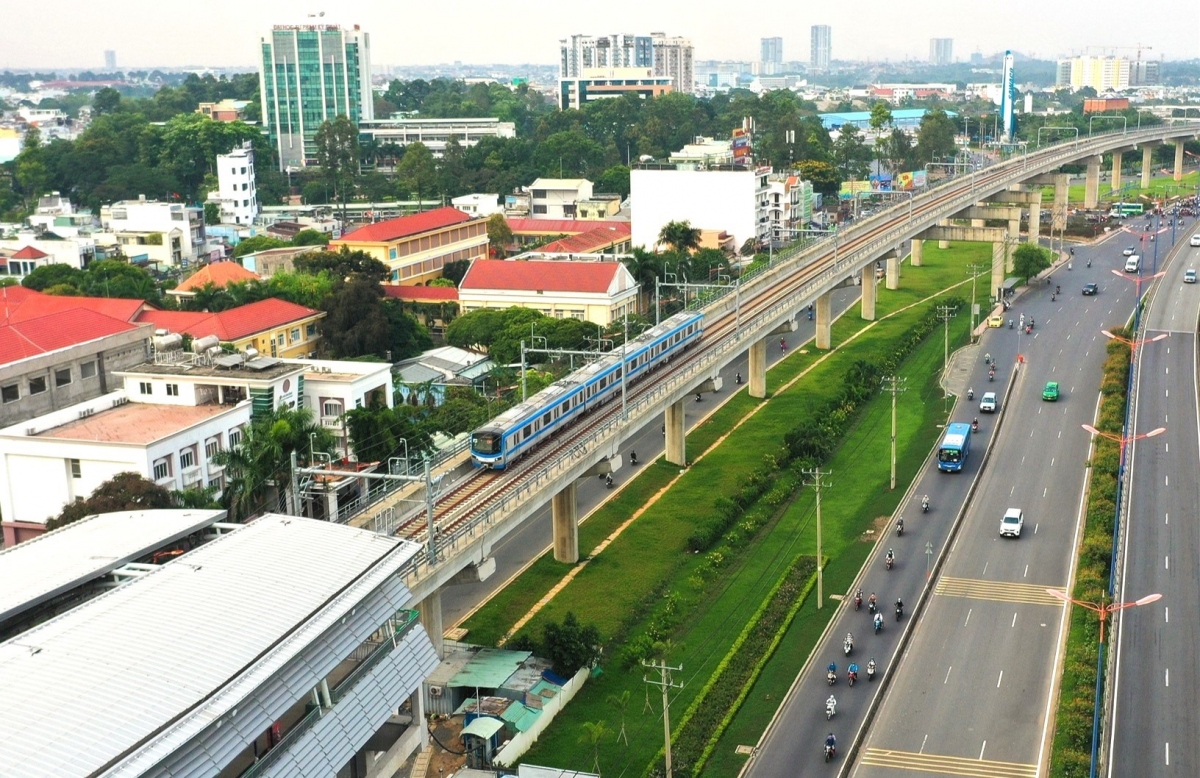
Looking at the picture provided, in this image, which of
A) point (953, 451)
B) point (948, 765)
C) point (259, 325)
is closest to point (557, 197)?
point (259, 325)

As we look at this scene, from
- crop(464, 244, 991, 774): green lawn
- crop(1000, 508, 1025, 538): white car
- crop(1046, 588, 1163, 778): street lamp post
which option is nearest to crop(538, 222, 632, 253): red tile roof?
crop(464, 244, 991, 774): green lawn

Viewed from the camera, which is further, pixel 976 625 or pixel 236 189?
pixel 236 189

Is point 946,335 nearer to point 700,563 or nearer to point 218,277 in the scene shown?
point 700,563

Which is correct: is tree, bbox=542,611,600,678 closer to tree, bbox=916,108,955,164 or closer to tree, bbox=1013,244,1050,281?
tree, bbox=1013,244,1050,281

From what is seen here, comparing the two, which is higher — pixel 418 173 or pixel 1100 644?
pixel 418 173

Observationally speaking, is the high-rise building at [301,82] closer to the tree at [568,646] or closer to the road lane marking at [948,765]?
the tree at [568,646]

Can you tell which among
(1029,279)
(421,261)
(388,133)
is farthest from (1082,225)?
(388,133)

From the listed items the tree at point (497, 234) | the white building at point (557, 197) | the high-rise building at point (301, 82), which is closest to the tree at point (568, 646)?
the tree at point (497, 234)
